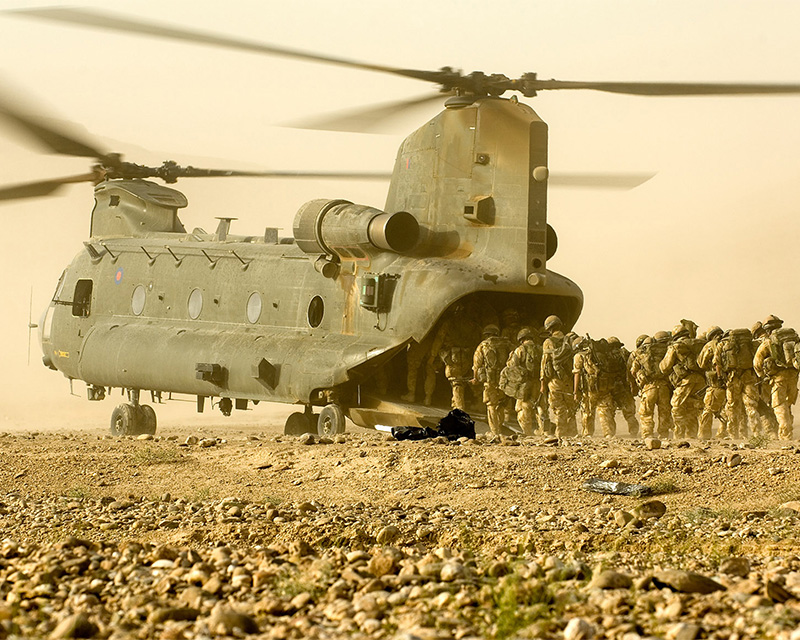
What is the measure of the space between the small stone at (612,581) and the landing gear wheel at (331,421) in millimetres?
11169

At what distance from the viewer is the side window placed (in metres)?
21.6

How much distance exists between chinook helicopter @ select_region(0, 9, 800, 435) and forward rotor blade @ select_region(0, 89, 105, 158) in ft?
0.12

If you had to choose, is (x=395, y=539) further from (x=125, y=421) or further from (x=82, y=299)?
(x=82, y=299)

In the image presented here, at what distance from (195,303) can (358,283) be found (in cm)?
363


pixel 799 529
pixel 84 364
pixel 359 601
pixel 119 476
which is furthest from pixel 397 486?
pixel 84 364

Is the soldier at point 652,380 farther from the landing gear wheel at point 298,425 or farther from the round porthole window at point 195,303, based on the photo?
the round porthole window at point 195,303

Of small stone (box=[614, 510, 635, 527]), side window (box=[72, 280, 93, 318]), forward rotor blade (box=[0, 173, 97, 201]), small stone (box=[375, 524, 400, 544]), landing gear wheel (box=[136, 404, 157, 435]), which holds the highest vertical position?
forward rotor blade (box=[0, 173, 97, 201])

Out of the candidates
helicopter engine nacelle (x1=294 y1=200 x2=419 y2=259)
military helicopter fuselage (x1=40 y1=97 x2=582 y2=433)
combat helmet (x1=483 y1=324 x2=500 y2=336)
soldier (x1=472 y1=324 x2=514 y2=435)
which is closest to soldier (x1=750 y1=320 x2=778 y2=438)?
military helicopter fuselage (x1=40 y1=97 x2=582 y2=433)

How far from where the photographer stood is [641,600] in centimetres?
534

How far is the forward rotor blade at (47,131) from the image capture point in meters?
17.2

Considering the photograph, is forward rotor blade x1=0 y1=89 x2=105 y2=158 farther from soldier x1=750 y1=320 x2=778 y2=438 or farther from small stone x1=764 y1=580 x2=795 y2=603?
small stone x1=764 y1=580 x2=795 y2=603

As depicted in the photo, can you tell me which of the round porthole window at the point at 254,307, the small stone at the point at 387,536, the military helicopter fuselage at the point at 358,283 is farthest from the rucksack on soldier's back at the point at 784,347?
the small stone at the point at 387,536

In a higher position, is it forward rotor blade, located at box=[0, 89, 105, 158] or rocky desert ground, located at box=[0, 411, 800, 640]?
forward rotor blade, located at box=[0, 89, 105, 158]

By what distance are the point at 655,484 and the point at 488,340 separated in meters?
6.63
